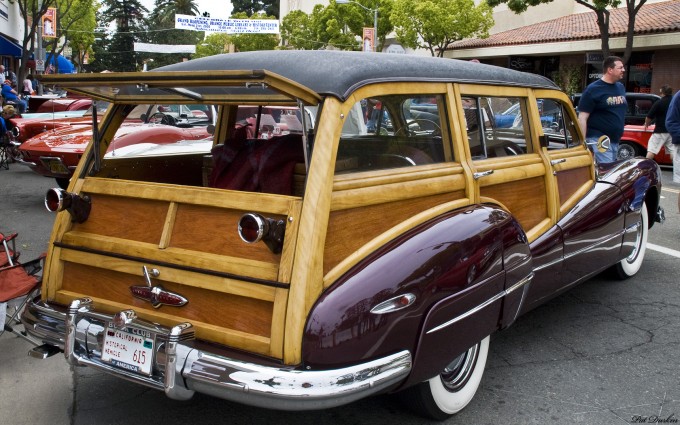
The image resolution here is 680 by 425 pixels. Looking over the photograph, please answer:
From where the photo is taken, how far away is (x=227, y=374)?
8.26ft

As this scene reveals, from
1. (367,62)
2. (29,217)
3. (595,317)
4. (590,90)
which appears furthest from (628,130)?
(367,62)

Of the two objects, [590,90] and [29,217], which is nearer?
[590,90]

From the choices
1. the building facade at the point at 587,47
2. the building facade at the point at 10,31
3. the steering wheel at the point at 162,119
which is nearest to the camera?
the steering wheel at the point at 162,119

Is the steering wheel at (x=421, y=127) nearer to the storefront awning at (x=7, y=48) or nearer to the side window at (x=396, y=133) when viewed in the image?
the side window at (x=396, y=133)

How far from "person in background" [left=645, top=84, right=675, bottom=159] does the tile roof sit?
1136cm

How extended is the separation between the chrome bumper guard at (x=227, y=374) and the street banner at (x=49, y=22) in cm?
3491

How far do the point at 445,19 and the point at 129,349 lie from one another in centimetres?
3144

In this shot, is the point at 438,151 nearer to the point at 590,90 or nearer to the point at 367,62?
the point at 367,62

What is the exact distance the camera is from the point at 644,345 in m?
4.29

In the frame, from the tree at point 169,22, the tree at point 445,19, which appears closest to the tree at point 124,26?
the tree at point 169,22

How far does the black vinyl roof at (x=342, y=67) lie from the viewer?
2850mm

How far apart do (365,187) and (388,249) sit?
0.28 m

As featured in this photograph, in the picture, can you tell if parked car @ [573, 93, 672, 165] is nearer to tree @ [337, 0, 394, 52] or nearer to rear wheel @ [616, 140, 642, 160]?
rear wheel @ [616, 140, 642, 160]

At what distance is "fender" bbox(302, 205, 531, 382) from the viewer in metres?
2.55
